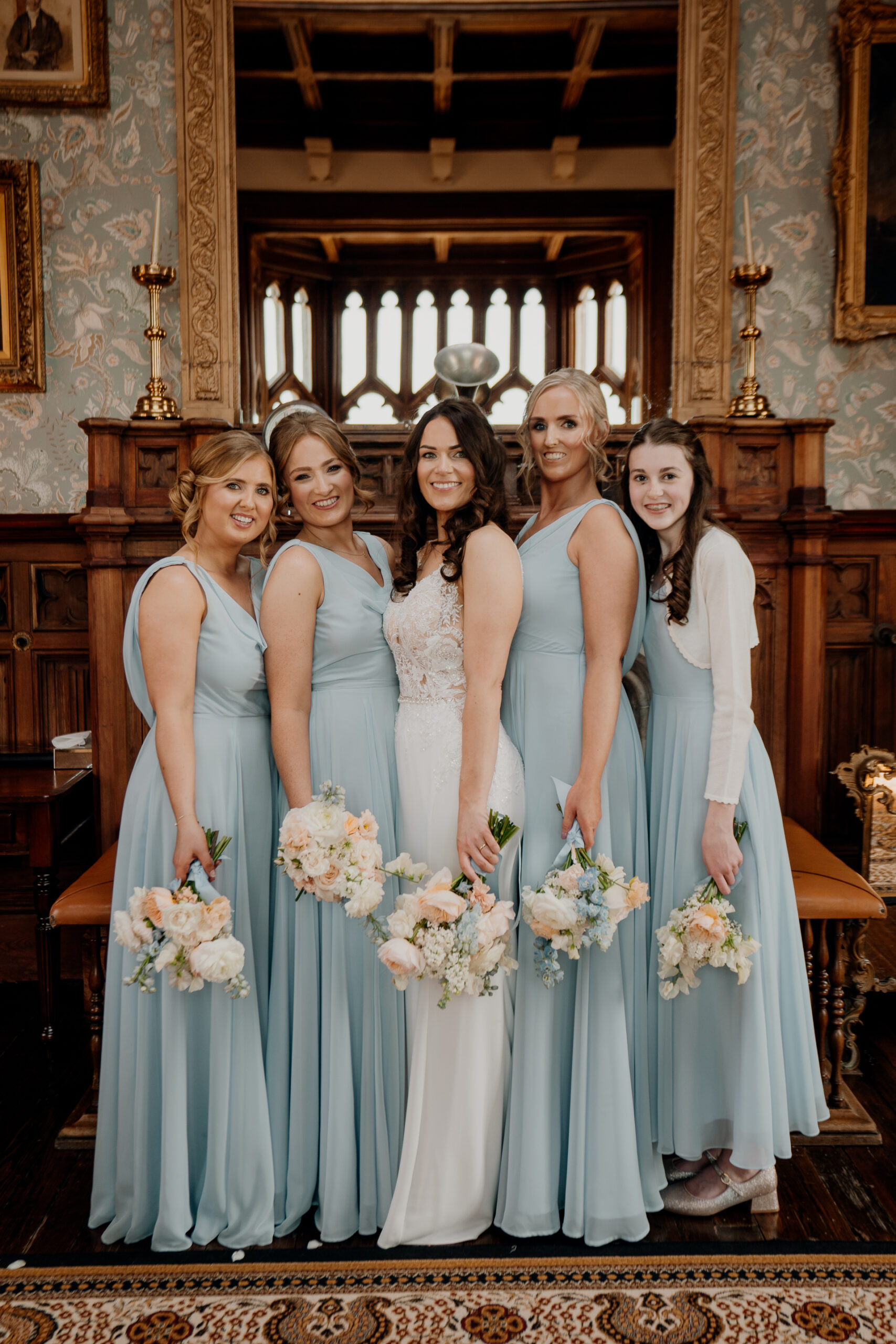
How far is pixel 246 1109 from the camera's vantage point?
7.21 feet

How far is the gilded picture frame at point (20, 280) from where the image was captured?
3.58m

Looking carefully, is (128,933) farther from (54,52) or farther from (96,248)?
(54,52)

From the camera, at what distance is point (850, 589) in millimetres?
3764

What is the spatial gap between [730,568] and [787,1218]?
1.61 m

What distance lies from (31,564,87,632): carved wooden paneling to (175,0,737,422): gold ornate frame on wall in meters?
0.80

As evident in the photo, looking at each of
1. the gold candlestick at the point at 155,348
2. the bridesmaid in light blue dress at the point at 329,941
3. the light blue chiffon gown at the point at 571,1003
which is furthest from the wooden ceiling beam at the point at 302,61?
the light blue chiffon gown at the point at 571,1003

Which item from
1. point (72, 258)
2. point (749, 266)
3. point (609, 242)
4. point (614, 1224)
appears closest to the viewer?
point (614, 1224)

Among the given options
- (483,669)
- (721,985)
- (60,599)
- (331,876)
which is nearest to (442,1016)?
(331,876)

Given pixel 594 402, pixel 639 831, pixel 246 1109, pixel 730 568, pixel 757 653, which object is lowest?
pixel 246 1109

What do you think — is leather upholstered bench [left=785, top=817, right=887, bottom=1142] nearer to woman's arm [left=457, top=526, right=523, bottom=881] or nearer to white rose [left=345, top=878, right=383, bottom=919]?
woman's arm [left=457, top=526, right=523, bottom=881]

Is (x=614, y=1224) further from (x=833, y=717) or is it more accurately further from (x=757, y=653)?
(x=833, y=717)

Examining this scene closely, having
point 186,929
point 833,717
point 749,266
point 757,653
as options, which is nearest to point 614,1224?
point 186,929

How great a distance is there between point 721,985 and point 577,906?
544mm

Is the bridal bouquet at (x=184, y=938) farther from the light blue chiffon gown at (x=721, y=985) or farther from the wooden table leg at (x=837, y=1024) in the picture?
the wooden table leg at (x=837, y=1024)
